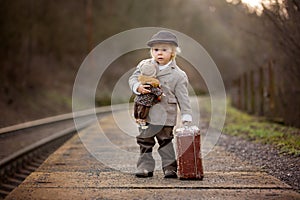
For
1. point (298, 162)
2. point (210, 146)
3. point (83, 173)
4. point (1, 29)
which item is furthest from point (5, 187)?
point (1, 29)

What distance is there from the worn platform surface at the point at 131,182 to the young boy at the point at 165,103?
0.58 ft

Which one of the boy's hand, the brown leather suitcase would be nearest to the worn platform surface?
the brown leather suitcase

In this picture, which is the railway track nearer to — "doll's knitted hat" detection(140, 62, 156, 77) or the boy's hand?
the boy's hand

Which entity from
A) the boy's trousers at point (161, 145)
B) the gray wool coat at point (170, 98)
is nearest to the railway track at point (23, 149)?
the boy's trousers at point (161, 145)

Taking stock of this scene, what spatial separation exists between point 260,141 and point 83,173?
3.82 m

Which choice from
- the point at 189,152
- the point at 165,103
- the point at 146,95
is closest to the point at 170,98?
the point at 165,103

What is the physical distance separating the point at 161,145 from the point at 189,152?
0.42 metres

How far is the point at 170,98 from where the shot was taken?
14.4 ft

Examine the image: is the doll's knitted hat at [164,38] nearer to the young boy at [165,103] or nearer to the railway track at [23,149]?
the young boy at [165,103]

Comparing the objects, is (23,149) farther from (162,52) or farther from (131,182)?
(162,52)

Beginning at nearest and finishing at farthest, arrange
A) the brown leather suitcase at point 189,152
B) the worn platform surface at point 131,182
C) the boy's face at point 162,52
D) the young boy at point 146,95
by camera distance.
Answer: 1. the worn platform surface at point 131,182
2. the brown leather suitcase at point 189,152
3. the young boy at point 146,95
4. the boy's face at point 162,52

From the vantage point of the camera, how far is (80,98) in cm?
2567

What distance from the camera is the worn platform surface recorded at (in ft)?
11.6

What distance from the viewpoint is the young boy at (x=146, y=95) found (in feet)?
14.0
